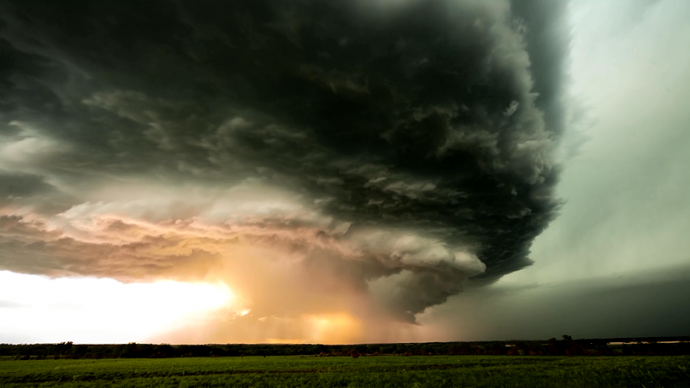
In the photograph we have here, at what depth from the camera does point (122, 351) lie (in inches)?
6457

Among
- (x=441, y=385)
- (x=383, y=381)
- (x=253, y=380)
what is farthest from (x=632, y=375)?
(x=253, y=380)

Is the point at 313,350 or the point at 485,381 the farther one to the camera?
the point at 313,350

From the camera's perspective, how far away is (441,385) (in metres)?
34.0

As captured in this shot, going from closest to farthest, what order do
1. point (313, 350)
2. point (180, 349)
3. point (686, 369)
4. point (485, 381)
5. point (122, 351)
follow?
point (686, 369), point (485, 381), point (122, 351), point (180, 349), point (313, 350)

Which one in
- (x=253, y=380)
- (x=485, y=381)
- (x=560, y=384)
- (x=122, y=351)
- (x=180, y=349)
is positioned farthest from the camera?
(x=180, y=349)

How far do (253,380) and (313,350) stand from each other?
167 meters

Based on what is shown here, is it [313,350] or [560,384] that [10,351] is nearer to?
[313,350]

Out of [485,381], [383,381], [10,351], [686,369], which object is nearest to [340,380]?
[383,381]

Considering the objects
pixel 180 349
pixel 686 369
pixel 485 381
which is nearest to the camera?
pixel 686 369

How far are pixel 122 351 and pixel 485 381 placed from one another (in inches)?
7208

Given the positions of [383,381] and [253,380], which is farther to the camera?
[253,380]

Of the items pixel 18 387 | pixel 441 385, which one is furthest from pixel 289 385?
pixel 18 387

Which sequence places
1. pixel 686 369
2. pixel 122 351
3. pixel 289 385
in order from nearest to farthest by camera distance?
pixel 686 369 < pixel 289 385 < pixel 122 351

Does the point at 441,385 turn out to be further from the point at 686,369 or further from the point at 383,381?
the point at 686,369
